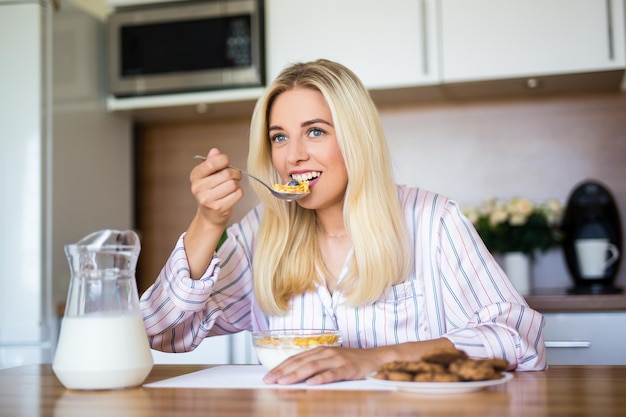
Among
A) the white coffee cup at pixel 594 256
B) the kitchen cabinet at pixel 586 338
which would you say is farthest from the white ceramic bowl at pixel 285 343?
the white coffee cup at pixel 594 256

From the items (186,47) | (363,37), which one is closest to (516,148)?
(363,37)

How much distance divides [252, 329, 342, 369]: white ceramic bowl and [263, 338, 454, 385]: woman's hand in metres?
0.03

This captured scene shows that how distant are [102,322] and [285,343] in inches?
10.7

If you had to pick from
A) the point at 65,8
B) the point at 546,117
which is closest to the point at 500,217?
the point at 546,117

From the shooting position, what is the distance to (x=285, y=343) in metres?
1.13

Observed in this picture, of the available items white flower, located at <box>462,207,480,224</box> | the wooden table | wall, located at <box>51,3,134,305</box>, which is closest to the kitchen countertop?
white flower, located at <box>462,207,480,224</box>

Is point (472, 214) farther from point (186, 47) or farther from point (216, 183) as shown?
point (216, 183)

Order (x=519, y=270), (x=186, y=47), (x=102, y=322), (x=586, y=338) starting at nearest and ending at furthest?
(x=102, y=322) → (x=586, y=338) → (x=519, y=270) → (x=186, y=47)

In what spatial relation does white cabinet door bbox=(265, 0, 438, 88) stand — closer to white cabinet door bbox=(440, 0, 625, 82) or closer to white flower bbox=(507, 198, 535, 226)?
Answer: white cabinet door bbox=(440, 0, 625, 82)

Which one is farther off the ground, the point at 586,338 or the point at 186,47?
the point at 186,47

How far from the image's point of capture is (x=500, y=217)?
2.59m

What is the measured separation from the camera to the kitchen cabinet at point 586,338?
225 cm

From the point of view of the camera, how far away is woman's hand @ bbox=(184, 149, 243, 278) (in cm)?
136

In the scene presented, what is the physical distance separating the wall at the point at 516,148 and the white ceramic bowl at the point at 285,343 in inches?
67.9
